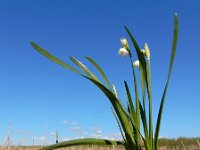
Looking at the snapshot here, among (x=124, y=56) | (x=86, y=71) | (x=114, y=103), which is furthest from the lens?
(x=124, y=56)

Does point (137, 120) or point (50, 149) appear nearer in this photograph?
point (137, 120)

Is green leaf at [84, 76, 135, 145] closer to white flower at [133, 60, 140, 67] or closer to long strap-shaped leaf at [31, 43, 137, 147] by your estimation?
long strap-shaped leaf at [31, 43, 137, 147]

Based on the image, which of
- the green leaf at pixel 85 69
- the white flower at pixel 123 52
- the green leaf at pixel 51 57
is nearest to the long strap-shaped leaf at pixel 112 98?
the green leaf at pixel 51 57

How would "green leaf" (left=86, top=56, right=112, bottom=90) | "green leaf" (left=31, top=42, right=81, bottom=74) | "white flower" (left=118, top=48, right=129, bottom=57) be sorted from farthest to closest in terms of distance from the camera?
1. "white flower" (left=118, top=48, right=129, bottom=57)
2. "green leaf" (left=86, top=56, right=112, bottom=90)
3. "green leaf" (left=31, top=42, right=81, bottom=74)

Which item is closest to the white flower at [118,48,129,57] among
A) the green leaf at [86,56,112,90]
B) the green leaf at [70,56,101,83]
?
the green leaf at [86,56,112,90]

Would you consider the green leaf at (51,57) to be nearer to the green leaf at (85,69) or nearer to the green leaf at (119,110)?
the green leaf at (85,69)

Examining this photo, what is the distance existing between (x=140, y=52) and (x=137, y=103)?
0.48 metres

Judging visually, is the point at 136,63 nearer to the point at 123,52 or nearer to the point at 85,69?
the point at 123,52

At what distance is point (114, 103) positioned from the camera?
3.71 m

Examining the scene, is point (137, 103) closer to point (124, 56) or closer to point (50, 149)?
point (124, 56)

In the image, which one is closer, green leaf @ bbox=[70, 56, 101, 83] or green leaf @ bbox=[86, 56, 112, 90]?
green leaf @ bbox=[70, 56, 101, 83]

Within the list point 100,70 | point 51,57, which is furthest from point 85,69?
point 51,57

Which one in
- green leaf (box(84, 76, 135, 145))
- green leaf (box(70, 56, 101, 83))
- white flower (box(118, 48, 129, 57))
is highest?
white flower (box(118, 48, 129, 57))

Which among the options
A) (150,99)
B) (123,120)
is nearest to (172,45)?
(150,99)
